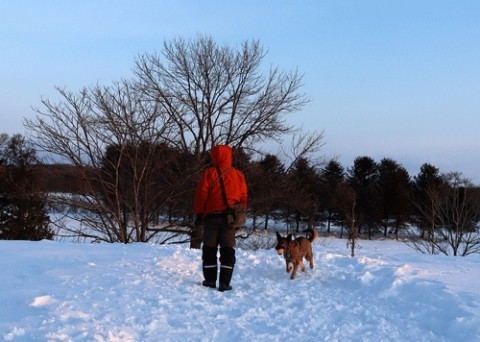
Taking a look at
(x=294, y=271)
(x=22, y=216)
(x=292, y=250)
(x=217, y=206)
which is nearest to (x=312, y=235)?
(x=292, y=250)

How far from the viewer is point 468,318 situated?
469 cm

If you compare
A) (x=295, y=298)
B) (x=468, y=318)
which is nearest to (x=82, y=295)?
(x=295, y=298)

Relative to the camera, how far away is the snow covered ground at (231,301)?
4688mm

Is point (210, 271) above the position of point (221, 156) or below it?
below

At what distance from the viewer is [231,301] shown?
19.7ft

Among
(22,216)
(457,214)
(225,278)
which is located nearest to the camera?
(225,278)

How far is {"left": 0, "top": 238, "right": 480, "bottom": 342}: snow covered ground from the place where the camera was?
15.4ft

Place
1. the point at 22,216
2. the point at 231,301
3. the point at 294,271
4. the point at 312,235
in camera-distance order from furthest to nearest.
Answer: the point at 22,216
the point at 312,235
the point at 294,271
the point at 231,301

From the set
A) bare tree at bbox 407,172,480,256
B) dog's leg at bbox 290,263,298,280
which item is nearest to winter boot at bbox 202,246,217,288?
dog's leg at bbox 290,263,298,280

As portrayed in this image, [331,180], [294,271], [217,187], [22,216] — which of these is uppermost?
[331,180]

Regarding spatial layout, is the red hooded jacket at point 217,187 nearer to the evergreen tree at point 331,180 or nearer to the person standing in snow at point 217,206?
the person standing in snow at point 217,206

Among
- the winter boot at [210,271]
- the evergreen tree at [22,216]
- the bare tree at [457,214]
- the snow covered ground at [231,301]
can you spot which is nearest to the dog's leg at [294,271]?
the snow covered ground at [231,301]

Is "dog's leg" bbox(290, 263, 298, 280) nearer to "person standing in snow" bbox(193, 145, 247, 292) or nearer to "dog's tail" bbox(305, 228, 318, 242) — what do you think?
"dog's tail" bbox(305, 228, 318, 242)

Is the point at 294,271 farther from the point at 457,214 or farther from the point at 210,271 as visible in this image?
the point at 457,214
